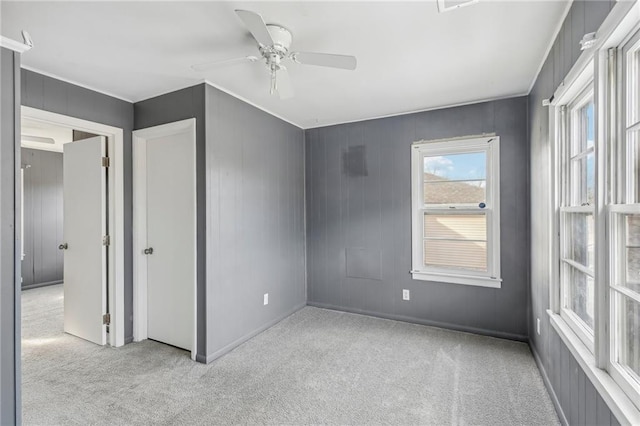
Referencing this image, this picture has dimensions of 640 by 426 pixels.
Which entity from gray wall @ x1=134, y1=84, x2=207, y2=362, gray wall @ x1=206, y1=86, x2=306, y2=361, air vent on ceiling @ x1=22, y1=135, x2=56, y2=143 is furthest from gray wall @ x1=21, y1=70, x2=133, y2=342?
air vent on ceiling @ x1=22, y1=135, x2=56, y2=143

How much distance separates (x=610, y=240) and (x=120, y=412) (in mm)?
2935

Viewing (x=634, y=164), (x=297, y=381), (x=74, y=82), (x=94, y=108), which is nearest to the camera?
(x=634, y=164)

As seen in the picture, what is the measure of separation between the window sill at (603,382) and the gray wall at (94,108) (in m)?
3.59

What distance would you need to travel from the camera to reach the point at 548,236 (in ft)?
7.22

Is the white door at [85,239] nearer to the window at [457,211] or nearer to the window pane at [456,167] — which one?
the window at [457,211]

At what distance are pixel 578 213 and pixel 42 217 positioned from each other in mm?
7476

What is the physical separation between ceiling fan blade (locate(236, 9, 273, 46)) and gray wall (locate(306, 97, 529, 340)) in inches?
90.1

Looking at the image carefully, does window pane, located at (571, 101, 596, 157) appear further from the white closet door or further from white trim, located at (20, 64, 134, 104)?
white trim, located at (20, 64, 134, 104)

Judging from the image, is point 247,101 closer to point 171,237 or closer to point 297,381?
point 171,237

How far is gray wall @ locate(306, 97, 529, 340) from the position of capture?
3.08m

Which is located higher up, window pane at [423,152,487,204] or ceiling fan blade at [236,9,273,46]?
ceiling fan blade at [236,9,273,46]

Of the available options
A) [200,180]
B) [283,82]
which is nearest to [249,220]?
[200,180]

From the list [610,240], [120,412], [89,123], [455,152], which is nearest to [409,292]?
[455,152]

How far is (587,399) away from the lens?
1.48 m
